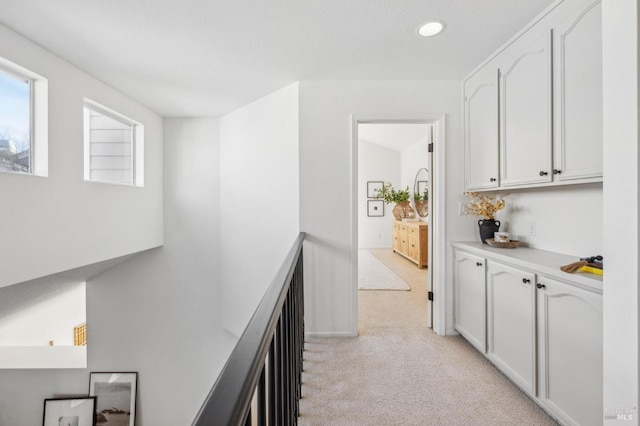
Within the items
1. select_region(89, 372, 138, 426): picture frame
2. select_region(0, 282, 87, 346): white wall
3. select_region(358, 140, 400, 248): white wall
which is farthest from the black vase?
select_region(358, 140, 400, 248): white wall

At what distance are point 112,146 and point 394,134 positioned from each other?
18.0ft

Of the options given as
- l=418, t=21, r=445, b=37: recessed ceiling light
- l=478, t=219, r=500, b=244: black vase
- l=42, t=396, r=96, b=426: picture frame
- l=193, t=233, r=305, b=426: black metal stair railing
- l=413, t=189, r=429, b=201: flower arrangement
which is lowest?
l=42, t=396, r=96, b=426: picture frame

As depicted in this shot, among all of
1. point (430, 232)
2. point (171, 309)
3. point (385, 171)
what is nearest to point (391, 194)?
point (385, 171)

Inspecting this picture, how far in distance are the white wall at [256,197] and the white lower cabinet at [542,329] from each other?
1645 mm

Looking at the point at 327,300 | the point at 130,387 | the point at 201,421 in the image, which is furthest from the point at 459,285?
the point at 130,387

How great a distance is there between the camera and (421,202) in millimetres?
6859

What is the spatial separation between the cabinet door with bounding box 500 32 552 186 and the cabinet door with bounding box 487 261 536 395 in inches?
24.9

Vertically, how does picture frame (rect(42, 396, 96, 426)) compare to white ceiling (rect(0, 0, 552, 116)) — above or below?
below

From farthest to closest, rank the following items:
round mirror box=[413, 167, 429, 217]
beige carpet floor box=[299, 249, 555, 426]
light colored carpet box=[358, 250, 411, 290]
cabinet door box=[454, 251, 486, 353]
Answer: round mirror box=[413, 167, 429, 217] → light colored carpet box=[358, 250, 411, 290] → cabinet door box=[454, 251, 486, 353] → beige carpet floor box=[299, 249, 555, 426]

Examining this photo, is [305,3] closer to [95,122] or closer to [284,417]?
[284,417]

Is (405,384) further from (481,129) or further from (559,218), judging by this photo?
(481,129)

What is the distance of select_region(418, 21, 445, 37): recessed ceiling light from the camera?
6.27 ft

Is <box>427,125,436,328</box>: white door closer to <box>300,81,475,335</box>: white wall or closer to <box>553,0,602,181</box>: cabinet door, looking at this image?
<box>300,81,475,335</box>: white wall

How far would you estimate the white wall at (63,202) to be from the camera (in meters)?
2.04
